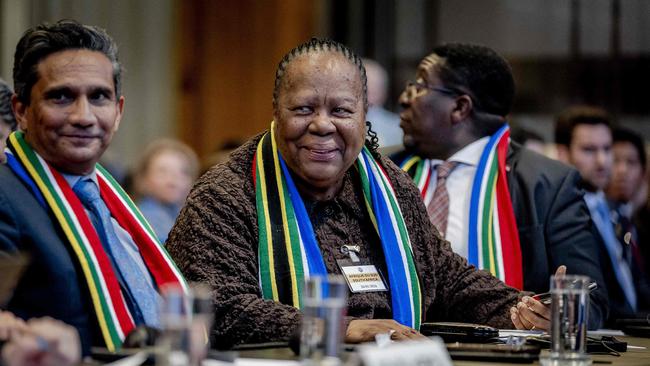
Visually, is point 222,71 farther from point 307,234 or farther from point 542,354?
point 542,354

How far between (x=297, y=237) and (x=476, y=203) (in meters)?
1.25

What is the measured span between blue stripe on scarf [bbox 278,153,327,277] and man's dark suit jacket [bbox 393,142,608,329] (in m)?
1.26

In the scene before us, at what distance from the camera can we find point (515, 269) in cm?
425

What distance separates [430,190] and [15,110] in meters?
1.95

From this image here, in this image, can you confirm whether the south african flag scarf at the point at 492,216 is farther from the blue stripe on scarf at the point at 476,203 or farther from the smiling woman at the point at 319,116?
the smiling woman at the point at 319,116

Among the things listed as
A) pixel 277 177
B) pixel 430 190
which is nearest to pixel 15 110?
pixel 277 177

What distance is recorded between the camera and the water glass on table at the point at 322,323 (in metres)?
2.24

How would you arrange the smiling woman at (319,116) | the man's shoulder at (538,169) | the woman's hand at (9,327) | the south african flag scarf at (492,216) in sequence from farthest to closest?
the man's shoulder at (538,169)
the south african flag scarf at (492,216)
the smiling woman at (319,116)
the woman's hand at (9,327)

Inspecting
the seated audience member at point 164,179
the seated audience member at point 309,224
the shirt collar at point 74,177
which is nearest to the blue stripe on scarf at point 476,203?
the seated audience member at point 309,224

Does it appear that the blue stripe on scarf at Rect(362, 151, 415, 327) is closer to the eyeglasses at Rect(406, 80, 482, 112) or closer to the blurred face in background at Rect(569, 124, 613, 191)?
the eyeglasses at Rect(406, 80, 482, 112)

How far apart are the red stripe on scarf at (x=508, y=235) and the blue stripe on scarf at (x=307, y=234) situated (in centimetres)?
116

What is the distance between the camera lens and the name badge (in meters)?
3.31

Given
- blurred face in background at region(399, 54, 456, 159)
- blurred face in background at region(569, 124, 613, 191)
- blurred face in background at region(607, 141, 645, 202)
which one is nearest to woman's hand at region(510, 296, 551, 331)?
blurred face in background at region(399, 54, 456, 159)

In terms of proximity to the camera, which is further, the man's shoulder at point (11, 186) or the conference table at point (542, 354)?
the man's shoulder at point (11, 186)
